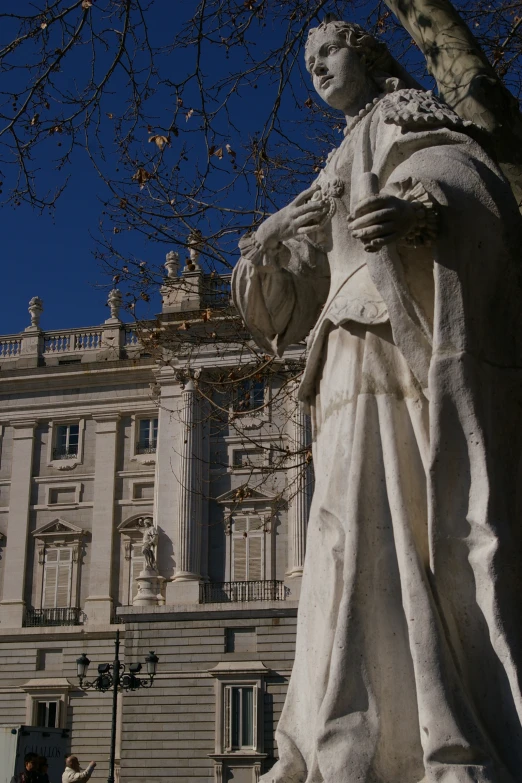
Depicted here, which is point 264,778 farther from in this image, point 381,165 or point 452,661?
point 381,165

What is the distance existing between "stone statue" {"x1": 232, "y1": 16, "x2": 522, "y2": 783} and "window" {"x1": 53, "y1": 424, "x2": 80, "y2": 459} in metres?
35.0

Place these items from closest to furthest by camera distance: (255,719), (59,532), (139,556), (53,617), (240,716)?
(255,719)
(240,716)
(53,617)
(139,556)
(59,532)

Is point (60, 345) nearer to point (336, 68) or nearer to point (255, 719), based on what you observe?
point (255, 719)

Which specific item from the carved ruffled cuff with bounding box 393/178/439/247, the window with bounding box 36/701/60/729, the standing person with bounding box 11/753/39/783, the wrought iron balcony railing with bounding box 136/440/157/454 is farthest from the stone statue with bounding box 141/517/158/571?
the carved ruffled cuff with bounding box 393/178/439/247

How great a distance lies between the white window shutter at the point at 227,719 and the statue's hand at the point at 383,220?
28.5 m

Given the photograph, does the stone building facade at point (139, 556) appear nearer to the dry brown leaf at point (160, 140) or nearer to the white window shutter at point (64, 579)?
the white window shutter at point (64, 579)

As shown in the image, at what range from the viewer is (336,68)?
10.6 ft

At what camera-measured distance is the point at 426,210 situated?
8.88ft

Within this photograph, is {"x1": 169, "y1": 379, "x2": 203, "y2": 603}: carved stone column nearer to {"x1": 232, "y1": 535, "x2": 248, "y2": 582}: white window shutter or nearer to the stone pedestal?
the stone pedestal

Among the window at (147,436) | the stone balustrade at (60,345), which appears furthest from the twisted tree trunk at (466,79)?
the stone balustrade at (60,345)

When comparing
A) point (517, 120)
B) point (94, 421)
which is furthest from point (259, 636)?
point (517, 120)

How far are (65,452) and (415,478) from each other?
3561 centimetres

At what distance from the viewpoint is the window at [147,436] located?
36500mm

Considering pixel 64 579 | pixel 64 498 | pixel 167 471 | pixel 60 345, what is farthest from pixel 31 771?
pixel 60 345
